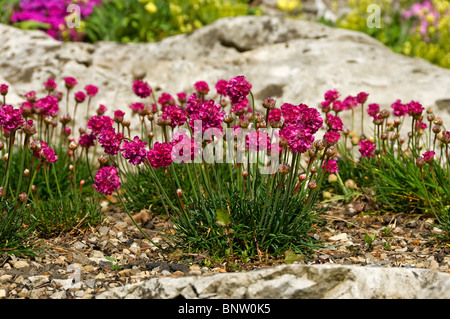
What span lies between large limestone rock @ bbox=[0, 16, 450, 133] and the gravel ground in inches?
58.4

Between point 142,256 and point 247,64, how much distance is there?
3115 mm

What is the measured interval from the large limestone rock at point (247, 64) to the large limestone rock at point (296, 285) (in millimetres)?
2638

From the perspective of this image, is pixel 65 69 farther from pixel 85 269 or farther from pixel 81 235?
pixel 85 269

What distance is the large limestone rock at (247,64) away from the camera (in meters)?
5.25

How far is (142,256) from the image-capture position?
10.8 ft

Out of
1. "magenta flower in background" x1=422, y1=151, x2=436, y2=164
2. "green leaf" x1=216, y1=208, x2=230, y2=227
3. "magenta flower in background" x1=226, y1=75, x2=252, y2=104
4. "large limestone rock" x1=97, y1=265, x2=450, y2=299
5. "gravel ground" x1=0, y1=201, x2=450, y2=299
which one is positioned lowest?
"gravel ground" x1=0, y1=201, x2=450, y2=299

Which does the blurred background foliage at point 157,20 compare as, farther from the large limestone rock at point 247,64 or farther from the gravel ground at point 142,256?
the gravel ground at point 142,256

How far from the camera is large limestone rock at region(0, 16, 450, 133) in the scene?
17.2 ft

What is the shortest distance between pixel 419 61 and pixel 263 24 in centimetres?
176

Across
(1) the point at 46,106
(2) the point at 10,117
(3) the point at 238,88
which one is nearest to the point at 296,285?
(3) the point at 238,88

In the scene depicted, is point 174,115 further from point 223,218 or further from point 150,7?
point 150,7

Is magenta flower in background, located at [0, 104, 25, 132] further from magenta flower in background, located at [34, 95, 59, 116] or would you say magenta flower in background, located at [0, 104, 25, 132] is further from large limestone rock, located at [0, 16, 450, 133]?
large limestone rock, located at [0, 16, 450, 133]

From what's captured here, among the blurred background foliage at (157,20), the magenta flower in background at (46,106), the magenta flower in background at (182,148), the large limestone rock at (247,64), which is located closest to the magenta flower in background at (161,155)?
the magenta flower in background at (182,148)

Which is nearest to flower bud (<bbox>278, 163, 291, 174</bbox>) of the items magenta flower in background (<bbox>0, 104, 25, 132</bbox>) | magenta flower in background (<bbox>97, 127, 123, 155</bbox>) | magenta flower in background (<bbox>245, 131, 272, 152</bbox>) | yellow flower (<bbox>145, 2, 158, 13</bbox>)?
magenta flower in background (<bbox>245, 131, 272, 152</bbox>)
